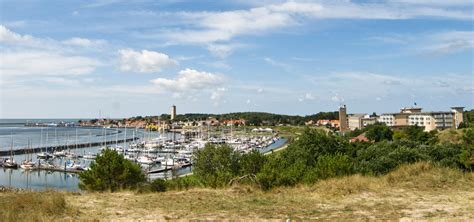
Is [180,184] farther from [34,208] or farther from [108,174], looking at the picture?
[108,174]

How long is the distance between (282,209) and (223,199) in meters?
2.21

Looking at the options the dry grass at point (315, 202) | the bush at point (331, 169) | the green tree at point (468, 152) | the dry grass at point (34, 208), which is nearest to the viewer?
the dry grass at point (34, 208)

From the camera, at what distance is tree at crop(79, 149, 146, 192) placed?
92.4ft

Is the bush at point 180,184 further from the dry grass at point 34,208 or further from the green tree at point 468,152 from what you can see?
the green tree at point 468,152

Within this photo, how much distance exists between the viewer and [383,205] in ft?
37.7

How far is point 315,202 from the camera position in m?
12.2

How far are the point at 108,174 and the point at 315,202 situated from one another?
20.9m

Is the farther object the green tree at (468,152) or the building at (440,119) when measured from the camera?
the building at (440,119)

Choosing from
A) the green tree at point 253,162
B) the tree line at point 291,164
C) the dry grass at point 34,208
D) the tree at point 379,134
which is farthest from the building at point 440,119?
the dry grass at point 34,208

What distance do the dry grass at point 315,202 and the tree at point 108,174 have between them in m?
15.2

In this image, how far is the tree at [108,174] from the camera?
2817 cm

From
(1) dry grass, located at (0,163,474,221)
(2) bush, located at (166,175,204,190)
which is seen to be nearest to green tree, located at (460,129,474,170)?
(1) dry grass, located at (0,163,474,221)

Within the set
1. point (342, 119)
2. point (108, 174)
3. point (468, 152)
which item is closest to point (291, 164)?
point (108, 174)

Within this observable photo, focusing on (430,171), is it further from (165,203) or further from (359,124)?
(359,124)
